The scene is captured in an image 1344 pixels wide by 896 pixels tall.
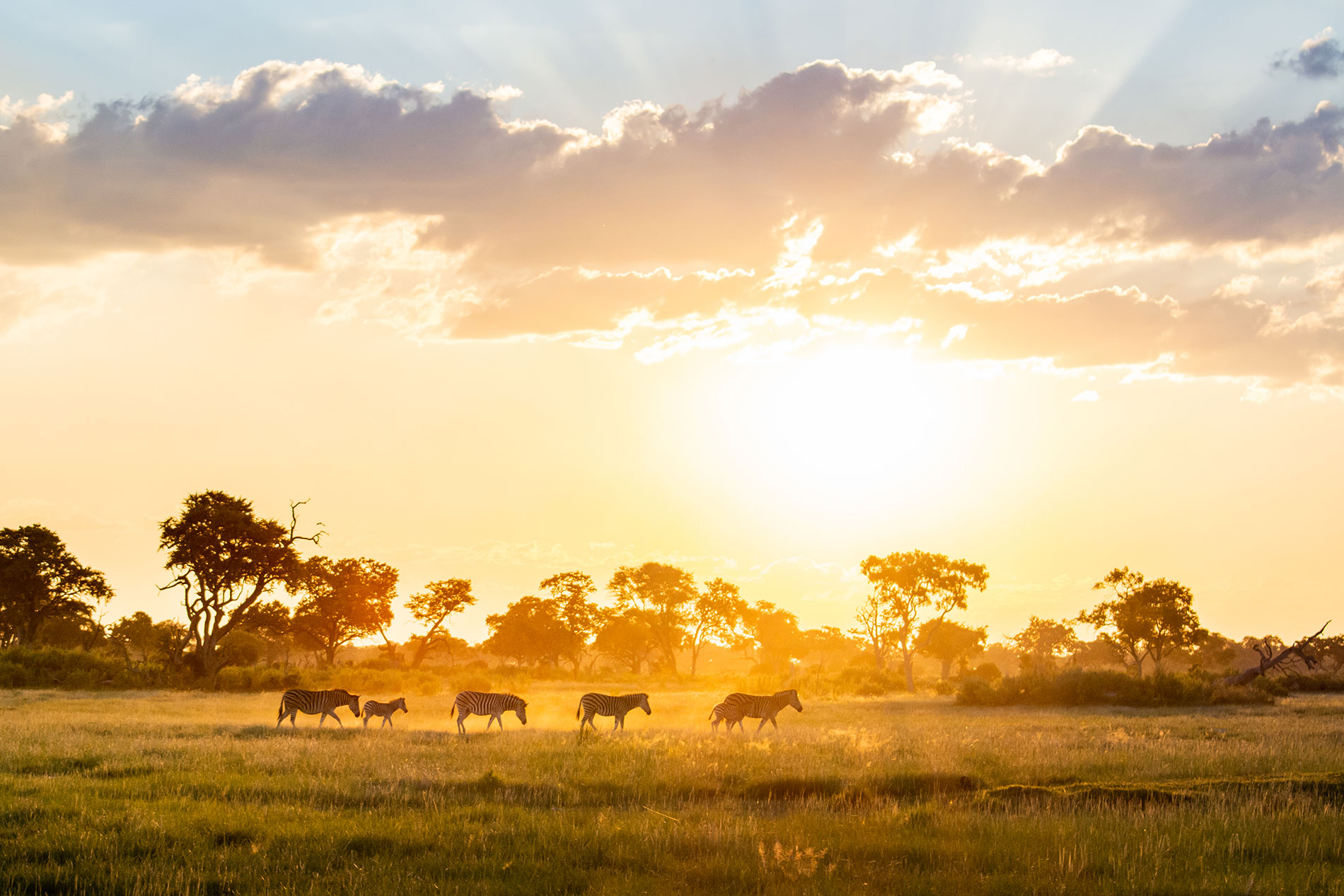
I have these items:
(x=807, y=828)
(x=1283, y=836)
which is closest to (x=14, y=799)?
(x=807, y=828)

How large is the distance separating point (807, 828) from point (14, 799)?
1238 cm

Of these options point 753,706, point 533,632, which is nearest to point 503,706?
point 753,706

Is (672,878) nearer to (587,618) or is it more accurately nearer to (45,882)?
(45,882)

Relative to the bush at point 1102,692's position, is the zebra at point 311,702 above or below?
above

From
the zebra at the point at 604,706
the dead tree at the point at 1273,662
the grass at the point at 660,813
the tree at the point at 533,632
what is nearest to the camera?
the grass at the point at 660,813

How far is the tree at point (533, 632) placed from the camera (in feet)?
371

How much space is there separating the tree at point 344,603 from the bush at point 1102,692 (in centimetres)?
5826

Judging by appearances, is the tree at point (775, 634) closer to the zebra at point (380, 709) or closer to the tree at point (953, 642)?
the tree at point (953, 642)

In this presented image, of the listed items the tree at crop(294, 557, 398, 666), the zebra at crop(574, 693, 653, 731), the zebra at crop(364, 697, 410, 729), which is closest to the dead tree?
the zebra at crop(574, 693, 653, 731)

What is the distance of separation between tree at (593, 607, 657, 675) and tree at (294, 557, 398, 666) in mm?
37369

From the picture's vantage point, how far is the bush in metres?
46.1

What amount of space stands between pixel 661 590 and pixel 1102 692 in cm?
7222

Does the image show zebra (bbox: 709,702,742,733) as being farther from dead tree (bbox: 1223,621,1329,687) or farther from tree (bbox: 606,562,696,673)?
tree (bbox: 606,562,696,673)

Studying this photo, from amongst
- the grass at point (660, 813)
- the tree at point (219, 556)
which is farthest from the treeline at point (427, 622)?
the grass at point (660, 813)
